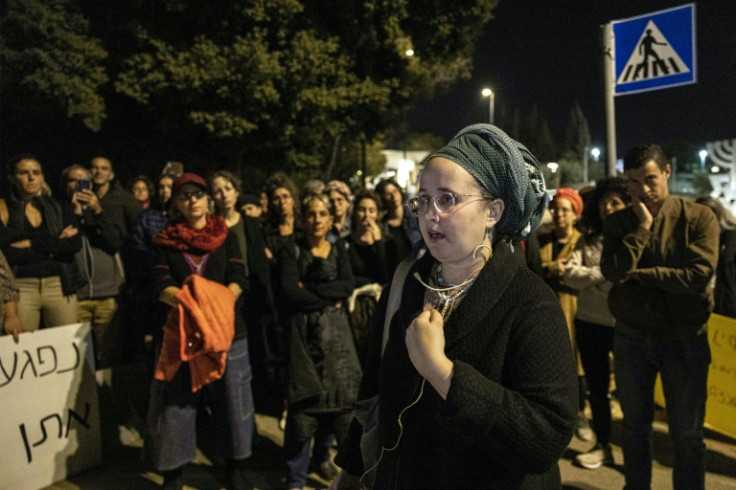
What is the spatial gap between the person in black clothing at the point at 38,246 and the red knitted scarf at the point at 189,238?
55.2 inches

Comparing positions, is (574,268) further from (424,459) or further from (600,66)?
(424,459)

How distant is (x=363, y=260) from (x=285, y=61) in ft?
43.5

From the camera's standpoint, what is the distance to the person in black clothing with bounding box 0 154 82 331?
15.6ft

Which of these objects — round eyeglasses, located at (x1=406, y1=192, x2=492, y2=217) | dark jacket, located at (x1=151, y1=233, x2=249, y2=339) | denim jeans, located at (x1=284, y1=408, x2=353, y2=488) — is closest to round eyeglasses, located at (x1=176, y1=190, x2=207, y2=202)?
dark jacket, located at (x1=151, y1=233, x2=249, y2=339)

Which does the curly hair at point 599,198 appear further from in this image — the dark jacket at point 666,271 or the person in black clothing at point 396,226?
the person in black clothing at point 396,226

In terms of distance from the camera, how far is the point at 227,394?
4082 mm

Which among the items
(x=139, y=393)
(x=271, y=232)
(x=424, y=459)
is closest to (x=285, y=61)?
(x=271, y=232)

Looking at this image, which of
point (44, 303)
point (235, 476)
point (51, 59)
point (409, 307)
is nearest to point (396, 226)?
point (235, 476)

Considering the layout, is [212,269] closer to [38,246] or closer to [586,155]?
[38,246]

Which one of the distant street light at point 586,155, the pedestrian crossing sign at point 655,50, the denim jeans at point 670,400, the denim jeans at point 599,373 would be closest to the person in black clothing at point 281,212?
the denim jeans at point 599,373

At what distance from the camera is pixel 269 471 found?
464cm

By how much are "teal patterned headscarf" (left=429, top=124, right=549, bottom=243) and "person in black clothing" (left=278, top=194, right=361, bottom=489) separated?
9.10 feet

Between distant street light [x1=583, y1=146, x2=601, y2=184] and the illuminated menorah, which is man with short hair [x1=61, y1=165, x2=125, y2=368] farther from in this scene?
distant street light [x1=583, y1=146, x2=601, y2=184]

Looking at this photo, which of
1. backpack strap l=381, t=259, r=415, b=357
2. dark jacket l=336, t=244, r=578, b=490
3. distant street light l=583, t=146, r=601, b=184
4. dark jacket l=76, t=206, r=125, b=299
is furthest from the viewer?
distant street light l=583, t=146, r=601, b=184
